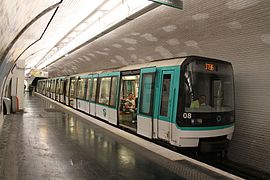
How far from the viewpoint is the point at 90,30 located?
37.3 feet

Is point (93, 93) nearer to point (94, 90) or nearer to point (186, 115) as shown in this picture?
point (94, 90)

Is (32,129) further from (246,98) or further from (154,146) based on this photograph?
(246,98)

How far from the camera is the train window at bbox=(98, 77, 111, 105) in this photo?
10799 mm

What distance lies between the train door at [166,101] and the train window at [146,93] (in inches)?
16.9

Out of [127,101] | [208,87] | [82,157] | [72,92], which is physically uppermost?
[208,87]

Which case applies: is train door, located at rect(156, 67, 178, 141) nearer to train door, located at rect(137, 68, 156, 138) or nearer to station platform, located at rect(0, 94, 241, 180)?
train door, located at rect(137, 68, 156, 138)

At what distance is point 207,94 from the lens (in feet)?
21.4

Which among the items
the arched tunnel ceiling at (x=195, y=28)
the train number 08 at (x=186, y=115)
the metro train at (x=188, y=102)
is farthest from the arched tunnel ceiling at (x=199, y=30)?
the train number 08 at (x=186, y=115)

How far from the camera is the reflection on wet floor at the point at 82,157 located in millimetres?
4590

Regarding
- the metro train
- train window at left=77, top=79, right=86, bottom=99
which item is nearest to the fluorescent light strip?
the metro train

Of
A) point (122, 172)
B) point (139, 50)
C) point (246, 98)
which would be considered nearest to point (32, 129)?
point (122, 172)

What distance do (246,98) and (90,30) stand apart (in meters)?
7.13

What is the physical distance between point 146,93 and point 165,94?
3.16ft

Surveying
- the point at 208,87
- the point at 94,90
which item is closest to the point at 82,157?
the point at 208,87
